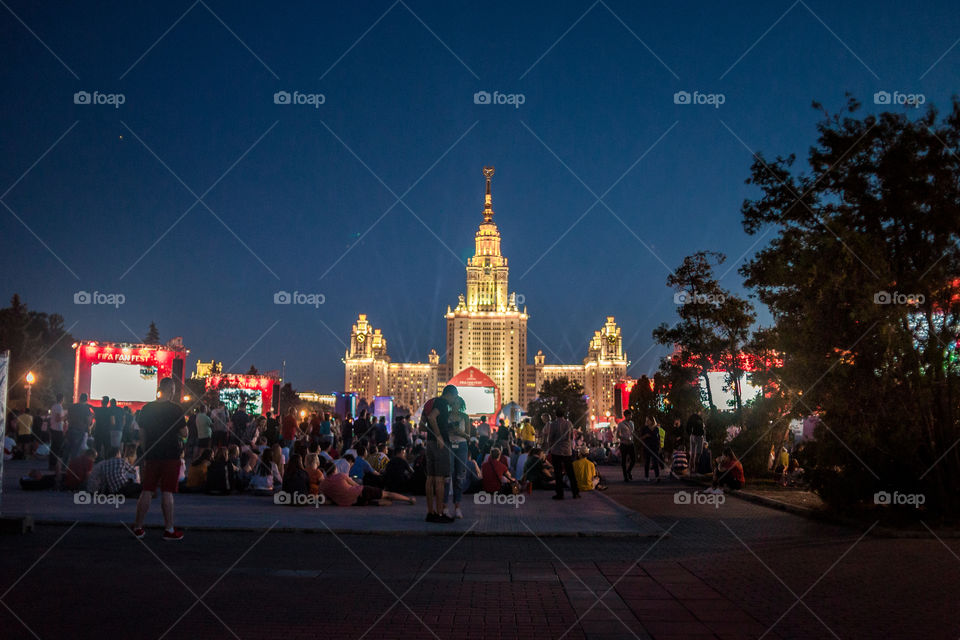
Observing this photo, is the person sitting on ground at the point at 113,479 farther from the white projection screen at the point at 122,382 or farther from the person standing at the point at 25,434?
the white projection screen at the point at 122,382

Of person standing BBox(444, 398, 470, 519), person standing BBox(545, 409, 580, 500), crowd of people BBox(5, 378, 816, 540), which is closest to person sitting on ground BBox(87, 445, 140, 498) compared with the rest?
crowd of people BBox(5, 378, 816, 540)

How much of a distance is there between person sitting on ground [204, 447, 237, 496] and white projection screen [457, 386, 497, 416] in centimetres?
4187

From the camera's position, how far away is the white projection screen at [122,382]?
3941 centimetres

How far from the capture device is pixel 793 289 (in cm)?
1419

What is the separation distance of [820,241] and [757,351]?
34.1 ft

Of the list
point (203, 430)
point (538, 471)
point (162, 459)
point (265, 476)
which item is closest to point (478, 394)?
point (538, 471)

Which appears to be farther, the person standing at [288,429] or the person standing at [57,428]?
the person standing at [57,428]

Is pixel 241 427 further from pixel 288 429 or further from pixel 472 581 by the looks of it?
pixel 472 581

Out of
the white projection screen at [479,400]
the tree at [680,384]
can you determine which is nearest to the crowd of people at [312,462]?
the tree at [680,384]

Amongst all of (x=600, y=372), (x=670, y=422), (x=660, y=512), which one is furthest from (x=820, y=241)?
(x=600, y=372)

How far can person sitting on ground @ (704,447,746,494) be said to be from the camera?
17273 millimetres

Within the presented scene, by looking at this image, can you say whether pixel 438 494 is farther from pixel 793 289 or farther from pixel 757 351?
pixel 757 351

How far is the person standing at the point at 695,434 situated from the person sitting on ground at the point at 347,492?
10.7 m

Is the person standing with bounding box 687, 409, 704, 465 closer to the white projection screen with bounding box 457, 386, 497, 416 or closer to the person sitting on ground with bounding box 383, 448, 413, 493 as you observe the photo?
the person sitting on ground with bounding box 383, 448, 413, 493
